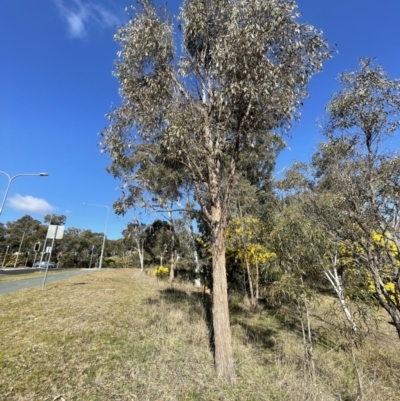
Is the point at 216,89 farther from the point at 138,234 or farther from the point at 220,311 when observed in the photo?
the point at 138,234

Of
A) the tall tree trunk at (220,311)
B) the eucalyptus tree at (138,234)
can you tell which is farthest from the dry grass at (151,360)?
the eucalyptus tree at (138,234)

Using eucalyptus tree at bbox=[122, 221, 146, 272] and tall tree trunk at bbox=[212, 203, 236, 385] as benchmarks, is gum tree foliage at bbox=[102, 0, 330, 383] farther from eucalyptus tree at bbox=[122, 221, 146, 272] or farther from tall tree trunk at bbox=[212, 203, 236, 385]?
eucalyptus tree at bbox=[122, 221, 146, 272]

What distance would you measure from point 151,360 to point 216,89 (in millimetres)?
6325

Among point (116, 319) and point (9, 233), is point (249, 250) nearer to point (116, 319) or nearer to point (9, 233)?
point (116, 319)

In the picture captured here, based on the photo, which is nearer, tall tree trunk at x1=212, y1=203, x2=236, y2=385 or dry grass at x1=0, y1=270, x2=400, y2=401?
dry grass at x1=0, y1=270, x2=400, y2=401

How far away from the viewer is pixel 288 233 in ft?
20.5

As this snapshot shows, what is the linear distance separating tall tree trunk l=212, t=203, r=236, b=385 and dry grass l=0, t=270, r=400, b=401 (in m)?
0.25

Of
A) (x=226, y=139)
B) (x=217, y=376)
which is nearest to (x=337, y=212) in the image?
(x=226, y=139)

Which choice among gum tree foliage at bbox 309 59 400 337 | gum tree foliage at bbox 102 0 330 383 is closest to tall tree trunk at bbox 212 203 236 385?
gum tree foliage at bbox 102 0 330 383

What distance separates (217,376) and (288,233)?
3.39 meters

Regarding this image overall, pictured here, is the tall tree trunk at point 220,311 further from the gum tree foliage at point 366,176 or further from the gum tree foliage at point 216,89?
the gum tree foliage at point 366,176

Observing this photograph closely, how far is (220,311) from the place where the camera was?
5172 mm

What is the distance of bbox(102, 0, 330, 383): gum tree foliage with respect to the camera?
563cm

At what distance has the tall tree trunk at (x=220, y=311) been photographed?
475cm
